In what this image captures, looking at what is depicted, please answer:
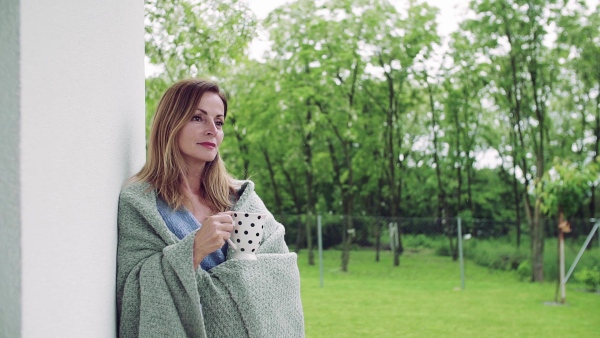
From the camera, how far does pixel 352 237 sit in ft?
37.1

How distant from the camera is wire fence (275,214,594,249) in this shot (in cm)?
1091

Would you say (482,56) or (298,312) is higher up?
(482,56)

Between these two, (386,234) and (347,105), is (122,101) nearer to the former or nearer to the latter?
(386,234)

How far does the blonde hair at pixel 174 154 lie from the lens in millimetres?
1507

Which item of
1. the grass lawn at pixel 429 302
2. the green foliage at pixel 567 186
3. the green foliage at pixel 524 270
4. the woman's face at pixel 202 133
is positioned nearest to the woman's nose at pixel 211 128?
the woman's face at pixel 202 133

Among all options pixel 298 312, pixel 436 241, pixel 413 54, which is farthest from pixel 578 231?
pixel 298 312

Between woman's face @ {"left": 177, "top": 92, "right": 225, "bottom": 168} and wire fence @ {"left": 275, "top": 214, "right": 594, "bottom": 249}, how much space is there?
9.32 m

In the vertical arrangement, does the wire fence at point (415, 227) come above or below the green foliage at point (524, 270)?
above

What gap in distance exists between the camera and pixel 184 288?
4.30ft

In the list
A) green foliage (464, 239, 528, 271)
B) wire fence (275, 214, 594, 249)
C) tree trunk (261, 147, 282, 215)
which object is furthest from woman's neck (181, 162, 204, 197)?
tree trunk (261, 147, 282, 215)

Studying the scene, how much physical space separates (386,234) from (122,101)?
9.88 meters
